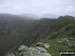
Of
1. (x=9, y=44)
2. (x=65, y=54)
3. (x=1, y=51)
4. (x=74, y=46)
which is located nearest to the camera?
(x=65, y=54)

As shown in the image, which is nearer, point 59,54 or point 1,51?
point 59,54

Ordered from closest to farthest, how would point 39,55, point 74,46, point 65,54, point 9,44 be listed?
point 39,55 → point 65,54 → point 74,46 → point 9,44

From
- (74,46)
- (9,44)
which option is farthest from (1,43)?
(74,46)

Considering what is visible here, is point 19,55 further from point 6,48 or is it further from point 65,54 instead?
point 6,48

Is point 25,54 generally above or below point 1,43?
above

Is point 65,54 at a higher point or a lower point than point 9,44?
higher

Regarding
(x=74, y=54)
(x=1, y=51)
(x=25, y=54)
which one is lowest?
(x=1, y=51)

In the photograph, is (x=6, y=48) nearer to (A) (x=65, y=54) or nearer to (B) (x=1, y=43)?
(B) (x=1, y=43)

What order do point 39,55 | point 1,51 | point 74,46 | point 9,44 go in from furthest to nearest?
point 9,44 < point 1,51 < point 74,46 < point 39,55

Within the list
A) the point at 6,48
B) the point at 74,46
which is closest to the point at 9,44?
the point at 6,48
